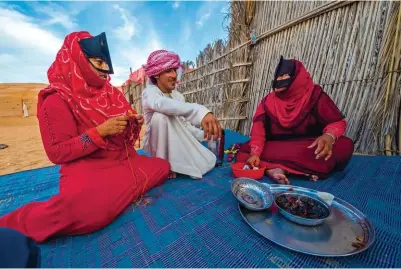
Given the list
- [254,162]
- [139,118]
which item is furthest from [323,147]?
[139,118]

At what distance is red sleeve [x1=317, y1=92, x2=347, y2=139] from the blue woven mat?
1.52 ft

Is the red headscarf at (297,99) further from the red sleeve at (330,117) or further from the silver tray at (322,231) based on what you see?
the silver tray at (322,231)

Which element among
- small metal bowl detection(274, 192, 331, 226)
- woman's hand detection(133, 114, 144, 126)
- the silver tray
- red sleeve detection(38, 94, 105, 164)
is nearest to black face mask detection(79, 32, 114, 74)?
red sleeve detection(38, 94, 105, 164)

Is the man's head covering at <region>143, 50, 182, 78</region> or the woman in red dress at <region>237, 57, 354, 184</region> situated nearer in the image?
the woman in red dress at <region>237, 57, 354, 184</region>

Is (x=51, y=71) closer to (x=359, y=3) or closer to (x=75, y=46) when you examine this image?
(x=75, y=46)

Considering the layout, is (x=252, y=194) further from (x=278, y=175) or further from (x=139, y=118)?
(x=139, y=118)

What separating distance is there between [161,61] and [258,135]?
1.39 m

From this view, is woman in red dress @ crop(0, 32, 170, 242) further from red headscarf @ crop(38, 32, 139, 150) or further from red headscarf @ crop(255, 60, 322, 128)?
red headscarf @ crop(255, 60, 322, 128)

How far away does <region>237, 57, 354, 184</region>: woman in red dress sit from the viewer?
193 cm

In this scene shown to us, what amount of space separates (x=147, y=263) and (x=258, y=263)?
566mm

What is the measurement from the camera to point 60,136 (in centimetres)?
141

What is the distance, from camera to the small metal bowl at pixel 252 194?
1300 mm

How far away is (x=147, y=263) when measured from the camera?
3.39 feet

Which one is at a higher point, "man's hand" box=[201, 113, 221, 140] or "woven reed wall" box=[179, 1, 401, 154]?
"woven reed wall" box=[179, 1, 401, 154]
